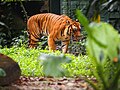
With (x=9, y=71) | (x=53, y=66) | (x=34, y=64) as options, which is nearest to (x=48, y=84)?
(x=9, y=71)

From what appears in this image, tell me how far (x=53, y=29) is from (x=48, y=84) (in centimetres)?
397

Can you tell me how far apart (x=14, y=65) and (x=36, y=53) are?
2811 mm

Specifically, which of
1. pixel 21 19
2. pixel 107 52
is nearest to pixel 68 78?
pixel 107 52

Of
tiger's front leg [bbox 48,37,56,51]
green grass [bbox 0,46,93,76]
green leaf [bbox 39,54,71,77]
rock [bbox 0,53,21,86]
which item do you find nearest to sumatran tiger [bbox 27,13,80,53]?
tiger's front leg [bbox 48,37,56,51]

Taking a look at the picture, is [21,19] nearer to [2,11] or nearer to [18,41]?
[2,11]

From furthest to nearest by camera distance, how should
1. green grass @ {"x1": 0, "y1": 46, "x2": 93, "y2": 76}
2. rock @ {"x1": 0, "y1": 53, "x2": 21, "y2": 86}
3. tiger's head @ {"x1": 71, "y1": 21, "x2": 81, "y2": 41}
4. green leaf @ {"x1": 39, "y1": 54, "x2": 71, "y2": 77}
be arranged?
tiger's head @ {"x1": 71, "y1": 21, "x2": 81, "y2": 41} < green grass @ {"x1": 0, "y1": 46, "x2": 93, "y2": 76} < rock @ {"x1": 0, "y1": 53, "x2": 21, "y2": 86} < green leaf @ {"x1": 39, "y1": 54, "x2": 71, "y2": 77}

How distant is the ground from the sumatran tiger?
3193 mm

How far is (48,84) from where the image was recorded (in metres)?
4.81

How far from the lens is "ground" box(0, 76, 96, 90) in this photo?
454cm

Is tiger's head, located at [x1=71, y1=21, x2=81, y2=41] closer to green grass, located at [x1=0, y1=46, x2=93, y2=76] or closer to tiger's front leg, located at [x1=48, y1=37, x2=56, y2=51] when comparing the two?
tiger's front leg, located at [x1=48, y1=37, x2=56, y2=51]

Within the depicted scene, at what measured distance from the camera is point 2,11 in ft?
35.9

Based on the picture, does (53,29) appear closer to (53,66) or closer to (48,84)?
(48,84)

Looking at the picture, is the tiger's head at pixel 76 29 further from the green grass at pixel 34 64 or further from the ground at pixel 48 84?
the ground at pixel 48 84

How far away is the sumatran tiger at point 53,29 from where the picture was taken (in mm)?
8422
